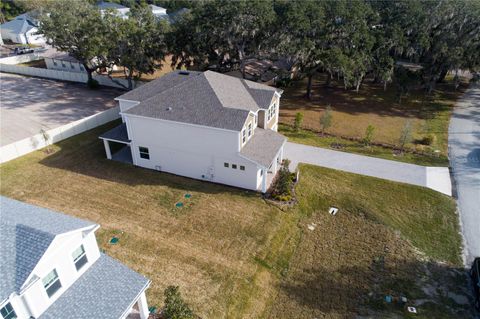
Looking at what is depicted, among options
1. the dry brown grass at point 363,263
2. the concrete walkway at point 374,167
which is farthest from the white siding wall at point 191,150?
the concrete walkway at point 374,167

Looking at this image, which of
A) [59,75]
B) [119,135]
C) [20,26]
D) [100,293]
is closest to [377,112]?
[119,135]

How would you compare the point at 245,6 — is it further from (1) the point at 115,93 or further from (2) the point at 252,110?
(1) the point at 115,93

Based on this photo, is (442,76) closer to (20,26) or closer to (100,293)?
(100,293)

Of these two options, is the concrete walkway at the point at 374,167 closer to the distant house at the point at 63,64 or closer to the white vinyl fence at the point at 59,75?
the white vinyl fence at the point at 59,75

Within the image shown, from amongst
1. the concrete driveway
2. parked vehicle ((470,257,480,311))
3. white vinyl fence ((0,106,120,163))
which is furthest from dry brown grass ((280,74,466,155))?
the concrete driveway

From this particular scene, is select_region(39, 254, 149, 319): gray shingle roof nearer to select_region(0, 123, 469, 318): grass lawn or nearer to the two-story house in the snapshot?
select_region(0, 123, 469, 318): grass lawn

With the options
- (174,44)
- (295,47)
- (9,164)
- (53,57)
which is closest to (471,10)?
(295,47)
